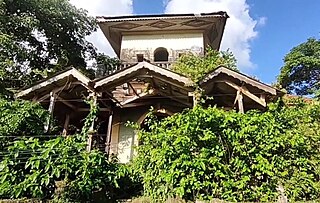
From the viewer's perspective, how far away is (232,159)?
616 cm

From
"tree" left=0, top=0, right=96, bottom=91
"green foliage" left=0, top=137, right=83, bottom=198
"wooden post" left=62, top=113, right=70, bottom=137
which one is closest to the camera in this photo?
"green foliage" left=0, top=137, right=83, bottom=198

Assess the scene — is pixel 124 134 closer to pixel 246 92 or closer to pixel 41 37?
pixel 246 92

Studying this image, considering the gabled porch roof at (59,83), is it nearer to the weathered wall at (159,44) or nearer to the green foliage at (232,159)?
the weathered wall at (159,44)

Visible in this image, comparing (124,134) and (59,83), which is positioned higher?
(59,83)

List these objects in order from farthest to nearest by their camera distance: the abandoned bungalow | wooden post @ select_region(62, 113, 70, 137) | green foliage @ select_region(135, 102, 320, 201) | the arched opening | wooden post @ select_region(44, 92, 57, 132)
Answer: the arched opening → wooden post @ select_region(62, 113, 70, 137) → the abandoned bungalow → wooden post @ select_region(44, 92, 57, 132) → green foliage @ select_region(135, 102, 320, 201)

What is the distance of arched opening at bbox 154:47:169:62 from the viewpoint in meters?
16.3

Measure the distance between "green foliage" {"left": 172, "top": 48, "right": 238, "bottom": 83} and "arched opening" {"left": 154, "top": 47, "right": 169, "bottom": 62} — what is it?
9.65 ft

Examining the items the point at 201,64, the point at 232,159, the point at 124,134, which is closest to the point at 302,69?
the point at 201,64

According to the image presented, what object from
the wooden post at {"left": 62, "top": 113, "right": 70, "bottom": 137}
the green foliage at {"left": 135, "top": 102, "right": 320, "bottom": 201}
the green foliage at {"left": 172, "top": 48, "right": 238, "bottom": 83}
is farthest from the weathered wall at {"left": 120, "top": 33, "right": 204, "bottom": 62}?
the green foliage at {"left": 135, "top": 102, "right": 320, "bottom": 201}

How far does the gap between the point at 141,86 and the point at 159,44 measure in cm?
364

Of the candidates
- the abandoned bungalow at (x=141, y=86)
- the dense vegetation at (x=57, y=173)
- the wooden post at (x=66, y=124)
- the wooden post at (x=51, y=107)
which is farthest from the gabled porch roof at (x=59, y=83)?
the dense vegetation at (x=57, y=173)

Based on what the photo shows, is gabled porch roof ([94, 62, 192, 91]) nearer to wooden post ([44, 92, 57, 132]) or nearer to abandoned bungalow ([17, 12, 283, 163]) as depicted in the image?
abandoned bungalow ([17, 12, 283, 163])

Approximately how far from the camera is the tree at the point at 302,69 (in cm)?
2702

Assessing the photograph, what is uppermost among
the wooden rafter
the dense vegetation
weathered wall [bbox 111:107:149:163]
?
the wooden rafter
